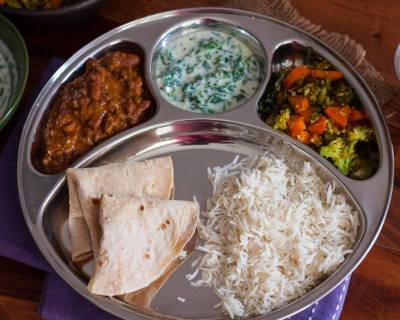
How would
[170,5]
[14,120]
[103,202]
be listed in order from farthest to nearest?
[170,5], [14,120], [103,202]

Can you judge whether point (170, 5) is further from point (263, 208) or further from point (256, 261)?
point (256, 261)

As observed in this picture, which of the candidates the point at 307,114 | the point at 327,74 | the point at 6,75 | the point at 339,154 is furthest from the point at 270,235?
the point at 6,75

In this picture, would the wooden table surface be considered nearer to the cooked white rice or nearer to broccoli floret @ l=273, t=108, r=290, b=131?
the cooked white rice

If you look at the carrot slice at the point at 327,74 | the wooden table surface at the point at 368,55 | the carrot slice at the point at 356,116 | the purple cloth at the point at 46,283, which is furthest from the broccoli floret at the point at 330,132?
the purple cloth at the point at 46,283

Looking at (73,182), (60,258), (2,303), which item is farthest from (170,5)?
(2,303)

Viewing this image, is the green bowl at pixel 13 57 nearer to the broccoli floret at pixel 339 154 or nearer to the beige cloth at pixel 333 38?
the beige cloth at pixel 333 38

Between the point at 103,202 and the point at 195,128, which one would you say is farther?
the point at 195,128
